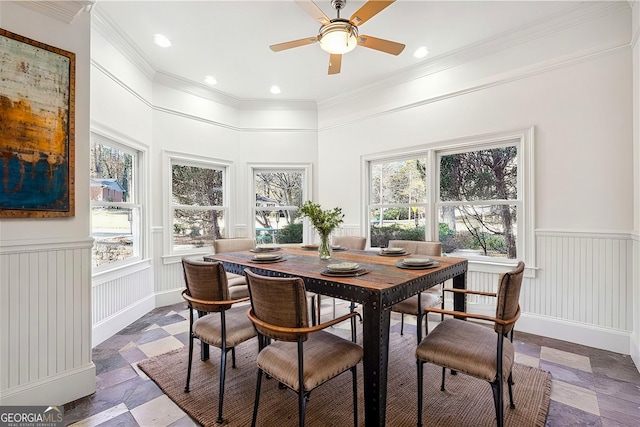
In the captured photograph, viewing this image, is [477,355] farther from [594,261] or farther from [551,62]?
[551,62]

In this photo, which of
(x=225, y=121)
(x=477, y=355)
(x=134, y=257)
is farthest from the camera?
(x=225, y=121)

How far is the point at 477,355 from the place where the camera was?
155cm

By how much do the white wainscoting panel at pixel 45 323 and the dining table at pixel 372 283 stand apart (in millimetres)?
1002

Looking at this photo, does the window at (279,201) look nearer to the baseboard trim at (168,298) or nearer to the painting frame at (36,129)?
the baseboard trim at (168,298)

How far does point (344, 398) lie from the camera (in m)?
2.02

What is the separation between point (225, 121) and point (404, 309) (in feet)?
12.8

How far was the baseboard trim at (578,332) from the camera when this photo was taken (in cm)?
261

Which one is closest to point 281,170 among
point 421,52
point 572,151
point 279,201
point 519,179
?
point 279,201

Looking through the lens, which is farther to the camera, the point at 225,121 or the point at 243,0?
the point at 225,121

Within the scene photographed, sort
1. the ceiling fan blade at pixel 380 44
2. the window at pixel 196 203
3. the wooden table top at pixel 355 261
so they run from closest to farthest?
the wooden table top at pixel 355 261 → the ceiling fan blade at pixel 380 44 → the window at pixel 196 203

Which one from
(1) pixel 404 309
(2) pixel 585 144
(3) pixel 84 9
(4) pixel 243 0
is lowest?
(1) pixel 404 309

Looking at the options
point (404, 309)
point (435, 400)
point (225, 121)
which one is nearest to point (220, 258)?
point (404, 309)

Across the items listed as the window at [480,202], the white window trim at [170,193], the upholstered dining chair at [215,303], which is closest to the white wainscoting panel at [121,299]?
the white window trim at [170,193]

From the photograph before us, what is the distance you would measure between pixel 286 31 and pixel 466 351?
10.7 ft
